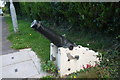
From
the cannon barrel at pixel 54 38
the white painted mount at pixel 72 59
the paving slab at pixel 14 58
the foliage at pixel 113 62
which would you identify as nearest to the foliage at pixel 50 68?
the white painted mount at pixel 72 59

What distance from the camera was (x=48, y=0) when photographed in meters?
6.04

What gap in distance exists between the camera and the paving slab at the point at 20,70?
3.07 metres

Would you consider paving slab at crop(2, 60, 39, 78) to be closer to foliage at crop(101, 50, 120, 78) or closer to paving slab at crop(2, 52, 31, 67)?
paving slab at crop(2, 52, 31, 67)

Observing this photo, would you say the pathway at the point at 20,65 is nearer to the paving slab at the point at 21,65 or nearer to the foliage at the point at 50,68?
the paving slab at the point at 21,65

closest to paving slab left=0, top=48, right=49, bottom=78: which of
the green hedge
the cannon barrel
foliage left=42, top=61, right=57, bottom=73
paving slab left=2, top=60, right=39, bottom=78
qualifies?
paving slab left=2, top=60, right=39, bottom=78

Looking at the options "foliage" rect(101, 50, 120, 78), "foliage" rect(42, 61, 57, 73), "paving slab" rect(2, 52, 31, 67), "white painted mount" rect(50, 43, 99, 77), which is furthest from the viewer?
"paving slab" rect(2, 52, 31, 67)

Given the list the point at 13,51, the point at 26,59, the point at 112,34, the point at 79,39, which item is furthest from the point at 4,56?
the point at 112,34

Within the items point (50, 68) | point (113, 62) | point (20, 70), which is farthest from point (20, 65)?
point (113, 62)

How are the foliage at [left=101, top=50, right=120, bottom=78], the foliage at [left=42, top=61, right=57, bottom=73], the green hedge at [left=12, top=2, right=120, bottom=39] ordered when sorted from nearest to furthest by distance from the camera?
1. the foliage at [left=101, top=50, right=120, bottom=78]
2. the foliage at [left=42, top=61, right=57, bottom=73]
3. the green hedge at [left=12, top=2, right=120, bottom=39]

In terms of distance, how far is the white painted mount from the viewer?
2764 mm

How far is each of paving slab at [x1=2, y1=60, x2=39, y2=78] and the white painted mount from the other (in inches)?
24.9

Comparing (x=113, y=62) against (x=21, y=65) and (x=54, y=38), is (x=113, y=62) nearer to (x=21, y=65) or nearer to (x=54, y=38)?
(x=54, y=38)

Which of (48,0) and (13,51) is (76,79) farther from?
(48,0)

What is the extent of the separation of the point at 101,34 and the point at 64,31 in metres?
2.02
